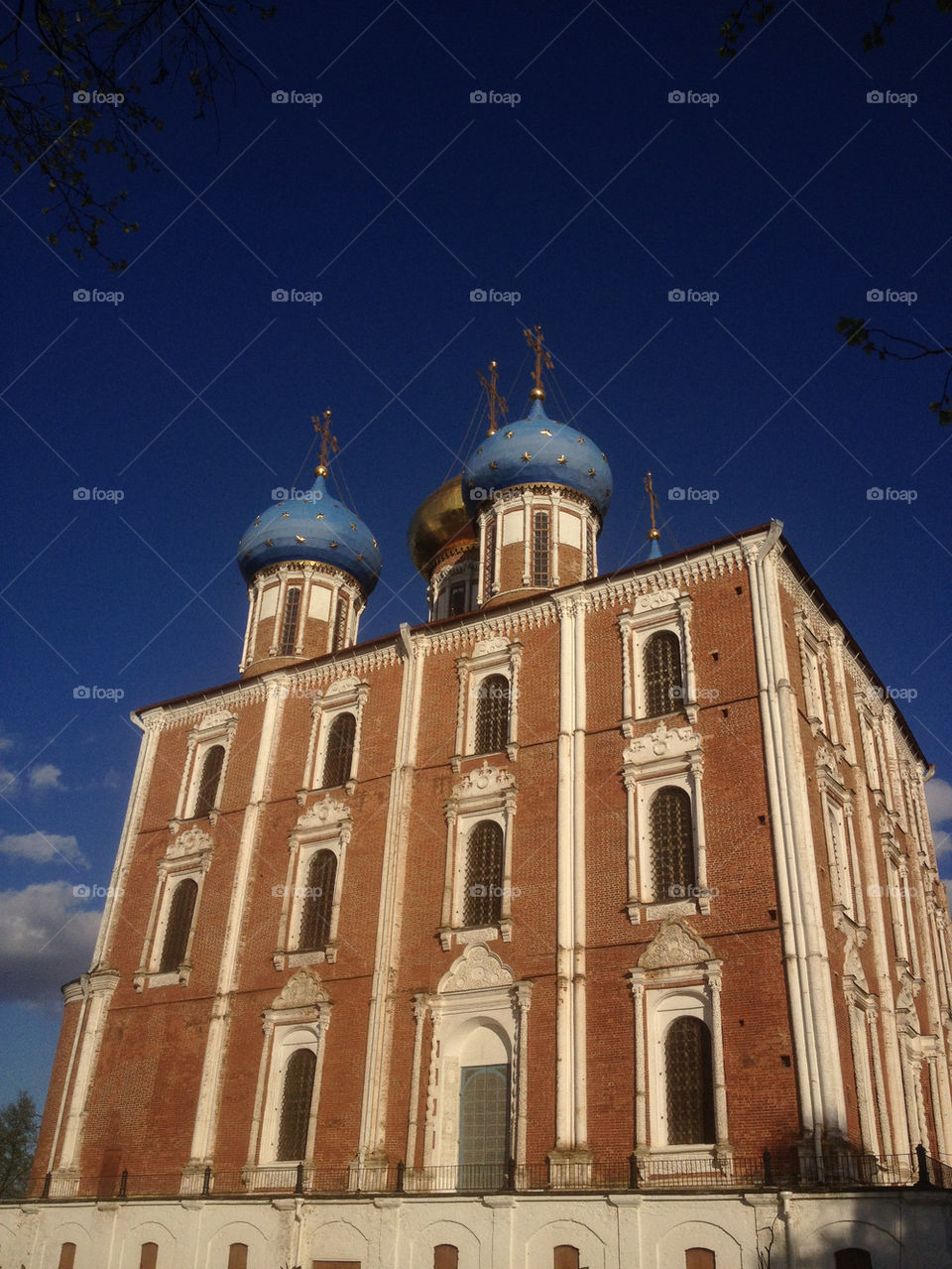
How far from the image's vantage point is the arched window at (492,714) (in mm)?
23219

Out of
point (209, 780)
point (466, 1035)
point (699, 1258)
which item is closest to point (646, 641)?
point (466, 1035)

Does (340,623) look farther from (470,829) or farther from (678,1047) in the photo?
(678,1047)

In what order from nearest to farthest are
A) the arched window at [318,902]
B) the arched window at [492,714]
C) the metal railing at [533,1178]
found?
the metal railing at [533,1178], the arched window at [318,902], the arched window at [492,714]

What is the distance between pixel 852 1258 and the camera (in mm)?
14531

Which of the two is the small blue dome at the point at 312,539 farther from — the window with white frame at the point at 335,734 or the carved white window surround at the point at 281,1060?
the carved white window surround at the point at 281,1060

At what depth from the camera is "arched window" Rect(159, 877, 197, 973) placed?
81.8 ft

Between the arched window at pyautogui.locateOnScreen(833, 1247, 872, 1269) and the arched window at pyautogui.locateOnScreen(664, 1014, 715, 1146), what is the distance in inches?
109

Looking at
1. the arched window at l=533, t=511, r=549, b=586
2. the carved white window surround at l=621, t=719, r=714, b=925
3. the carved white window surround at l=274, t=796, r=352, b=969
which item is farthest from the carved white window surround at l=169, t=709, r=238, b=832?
the carved white window surround at l=621, t=719, r=714, b=925

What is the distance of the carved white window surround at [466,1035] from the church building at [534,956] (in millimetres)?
62

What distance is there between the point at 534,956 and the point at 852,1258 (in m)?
7.11

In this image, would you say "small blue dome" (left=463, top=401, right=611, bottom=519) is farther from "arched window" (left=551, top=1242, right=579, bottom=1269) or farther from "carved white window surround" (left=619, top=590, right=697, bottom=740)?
"arched window" (left=551, top=1242, right=579, bottom=1269)

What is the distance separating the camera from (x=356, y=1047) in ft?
68.8

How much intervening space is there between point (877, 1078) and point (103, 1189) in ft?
50.5

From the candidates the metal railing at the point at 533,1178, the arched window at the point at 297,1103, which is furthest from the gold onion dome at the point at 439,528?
the metal railing at the point at 533,1178
